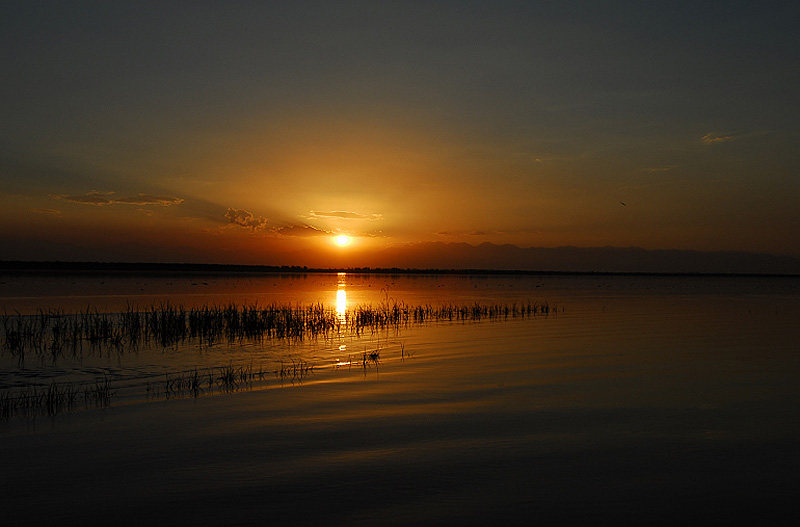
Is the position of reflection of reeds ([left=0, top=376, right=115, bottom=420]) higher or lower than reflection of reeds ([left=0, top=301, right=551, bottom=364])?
lower

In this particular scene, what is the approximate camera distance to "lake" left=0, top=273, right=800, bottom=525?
19.6ft

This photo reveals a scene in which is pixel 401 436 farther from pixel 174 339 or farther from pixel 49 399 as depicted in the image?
pixel 174 339

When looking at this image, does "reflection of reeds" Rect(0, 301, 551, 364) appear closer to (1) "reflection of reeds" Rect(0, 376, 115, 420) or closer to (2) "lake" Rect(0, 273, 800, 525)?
(2) "lake" Rect(0, 273, 800, 525)

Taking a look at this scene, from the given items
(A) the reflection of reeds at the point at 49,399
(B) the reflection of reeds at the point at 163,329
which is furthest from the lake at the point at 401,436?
(B) the reflection of reeds at the point at 163,329

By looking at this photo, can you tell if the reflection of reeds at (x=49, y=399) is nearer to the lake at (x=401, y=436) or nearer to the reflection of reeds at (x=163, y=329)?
the lake at (x=401, y=436)

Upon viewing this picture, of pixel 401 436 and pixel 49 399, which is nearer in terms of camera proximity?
pixel 401 436

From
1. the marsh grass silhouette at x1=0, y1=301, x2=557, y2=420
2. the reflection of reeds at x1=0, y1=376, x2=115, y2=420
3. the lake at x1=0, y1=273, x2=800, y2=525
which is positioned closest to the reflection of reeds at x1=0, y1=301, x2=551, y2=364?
the marsh grass silhouette at x1=0, y1=301, x2=557, y2=420

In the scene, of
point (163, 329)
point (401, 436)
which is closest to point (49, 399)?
point (401, 436)

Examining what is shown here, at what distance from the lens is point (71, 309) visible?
3028 centimetres

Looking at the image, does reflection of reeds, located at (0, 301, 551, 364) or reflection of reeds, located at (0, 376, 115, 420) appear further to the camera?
reflection of reeds, located at (0, 301, 551, 364)

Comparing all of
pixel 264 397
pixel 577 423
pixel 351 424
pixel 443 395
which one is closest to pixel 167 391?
pixel 264 397

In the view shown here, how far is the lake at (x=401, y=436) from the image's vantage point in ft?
19.6

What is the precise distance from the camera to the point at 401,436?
838cm

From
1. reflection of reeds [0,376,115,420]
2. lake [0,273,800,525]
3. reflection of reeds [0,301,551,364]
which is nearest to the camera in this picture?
lake [0,273,800,525]
